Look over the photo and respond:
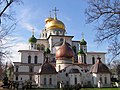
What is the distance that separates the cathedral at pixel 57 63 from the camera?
43688mm

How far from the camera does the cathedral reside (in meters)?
43.7

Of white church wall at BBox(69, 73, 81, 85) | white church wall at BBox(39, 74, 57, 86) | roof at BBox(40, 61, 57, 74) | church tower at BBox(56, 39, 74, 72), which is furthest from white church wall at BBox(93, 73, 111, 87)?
roof at BBox(40, 61, 57, 74)

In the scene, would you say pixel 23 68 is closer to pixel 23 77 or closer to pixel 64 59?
pixel 23 77

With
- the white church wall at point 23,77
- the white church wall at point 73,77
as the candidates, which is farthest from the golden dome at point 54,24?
the white church wall at point 73,77

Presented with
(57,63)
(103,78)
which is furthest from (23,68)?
(103,78)

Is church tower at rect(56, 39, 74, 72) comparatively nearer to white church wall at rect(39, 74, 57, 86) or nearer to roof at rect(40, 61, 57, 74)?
roof at rect(40, 61, 57, 74)

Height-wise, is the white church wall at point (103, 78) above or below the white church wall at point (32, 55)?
below

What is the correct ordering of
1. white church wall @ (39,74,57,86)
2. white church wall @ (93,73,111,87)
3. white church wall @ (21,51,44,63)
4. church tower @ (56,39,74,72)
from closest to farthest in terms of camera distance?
white church wall @ (39,74,57,86)
white church wall @ (93,73,111,87)
church tower @ (56,39,74,72)
white church wall @ (21,51,44,63)

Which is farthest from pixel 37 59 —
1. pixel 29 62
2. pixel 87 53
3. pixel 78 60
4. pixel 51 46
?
pixel 87 53

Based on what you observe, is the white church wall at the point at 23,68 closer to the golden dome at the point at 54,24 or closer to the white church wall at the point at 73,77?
the white church wall at the point at 73,77

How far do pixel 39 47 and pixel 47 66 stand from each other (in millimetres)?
21796

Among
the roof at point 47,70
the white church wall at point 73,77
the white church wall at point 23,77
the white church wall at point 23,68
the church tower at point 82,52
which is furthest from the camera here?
the church tower at point 82,52

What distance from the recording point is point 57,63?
157ft

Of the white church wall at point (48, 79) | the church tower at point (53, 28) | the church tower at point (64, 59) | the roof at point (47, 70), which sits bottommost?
the white church wall at point (48, 79)
